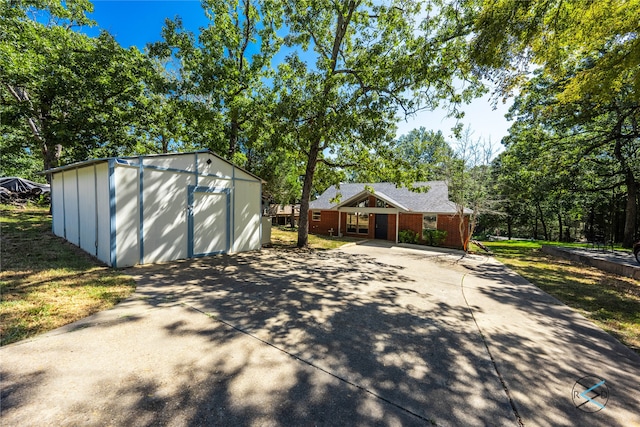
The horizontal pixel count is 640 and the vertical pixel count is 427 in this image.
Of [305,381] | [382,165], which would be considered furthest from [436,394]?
[382,165]

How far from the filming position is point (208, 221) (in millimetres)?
9375

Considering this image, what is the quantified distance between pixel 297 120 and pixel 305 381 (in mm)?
9394

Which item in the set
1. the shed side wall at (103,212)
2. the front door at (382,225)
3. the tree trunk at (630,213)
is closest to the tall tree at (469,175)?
the front door at (382,225)

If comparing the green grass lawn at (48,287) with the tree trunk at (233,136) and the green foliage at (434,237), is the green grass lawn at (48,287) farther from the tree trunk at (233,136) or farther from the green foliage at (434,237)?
the green foliage at (434,237)

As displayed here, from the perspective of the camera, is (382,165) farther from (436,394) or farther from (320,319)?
(436,394)

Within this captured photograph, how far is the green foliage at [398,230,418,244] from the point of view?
17125mm

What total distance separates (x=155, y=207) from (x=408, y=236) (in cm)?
1498

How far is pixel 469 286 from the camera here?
741 centimetres

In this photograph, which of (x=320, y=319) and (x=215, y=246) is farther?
(x=215, y=246)

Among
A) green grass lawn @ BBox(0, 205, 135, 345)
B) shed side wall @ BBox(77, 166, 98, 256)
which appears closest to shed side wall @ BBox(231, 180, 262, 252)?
shed side wall @ BBox(77, 166, 98, 256)

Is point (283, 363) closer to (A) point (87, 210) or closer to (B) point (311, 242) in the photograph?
(A) point (87, 210)

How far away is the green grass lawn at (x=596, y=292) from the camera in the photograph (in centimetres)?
491

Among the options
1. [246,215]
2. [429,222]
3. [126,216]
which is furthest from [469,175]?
[126,216]

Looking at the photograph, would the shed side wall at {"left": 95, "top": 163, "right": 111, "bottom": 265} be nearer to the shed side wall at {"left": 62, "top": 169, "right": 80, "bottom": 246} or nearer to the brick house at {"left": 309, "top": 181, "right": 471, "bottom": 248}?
the shed side wall at {"left": 62, "top": 169, "right": 80, "bottom": 246}
